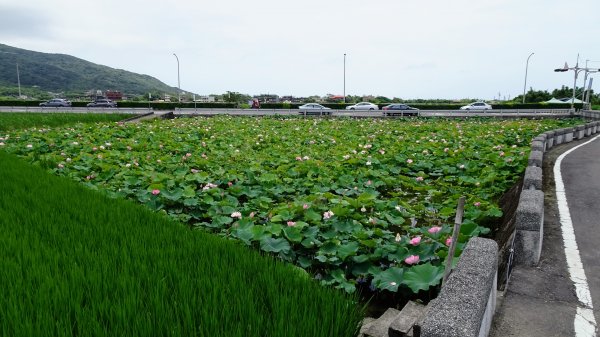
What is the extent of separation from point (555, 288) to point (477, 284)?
1457 millimetres

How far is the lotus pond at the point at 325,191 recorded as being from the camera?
13.5 feet

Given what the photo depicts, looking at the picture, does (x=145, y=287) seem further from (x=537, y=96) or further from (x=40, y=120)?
(x=537, y=96)

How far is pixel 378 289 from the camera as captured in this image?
151 inches

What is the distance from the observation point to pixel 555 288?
11.1 ft

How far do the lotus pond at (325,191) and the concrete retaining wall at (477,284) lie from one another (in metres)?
0.60

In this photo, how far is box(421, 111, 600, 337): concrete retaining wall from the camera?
2.05 metres

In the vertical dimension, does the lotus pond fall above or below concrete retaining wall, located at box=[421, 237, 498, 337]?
below

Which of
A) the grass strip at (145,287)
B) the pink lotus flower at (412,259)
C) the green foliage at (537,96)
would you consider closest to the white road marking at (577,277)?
the pink lotus flower at (412,259)

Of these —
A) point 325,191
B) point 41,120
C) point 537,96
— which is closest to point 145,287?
point 325,191

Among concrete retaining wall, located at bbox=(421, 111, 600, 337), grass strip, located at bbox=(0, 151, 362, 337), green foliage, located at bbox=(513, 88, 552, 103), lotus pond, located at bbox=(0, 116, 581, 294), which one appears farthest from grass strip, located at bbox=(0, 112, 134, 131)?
green foliage, located at bbox=(513, 88, 552, 103)

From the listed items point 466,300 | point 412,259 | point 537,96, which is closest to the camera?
point 466,300

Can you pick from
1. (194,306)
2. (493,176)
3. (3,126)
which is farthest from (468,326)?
(3,126)

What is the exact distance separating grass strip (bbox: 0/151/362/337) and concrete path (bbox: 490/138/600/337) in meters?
1.17

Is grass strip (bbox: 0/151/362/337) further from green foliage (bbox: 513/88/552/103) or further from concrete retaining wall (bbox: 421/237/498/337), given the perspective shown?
green foliage (bbox: 513/88/552/103)
